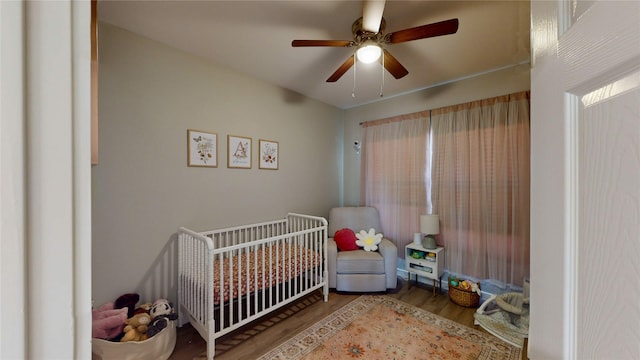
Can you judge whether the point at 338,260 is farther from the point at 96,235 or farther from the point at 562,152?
the point at 562,152

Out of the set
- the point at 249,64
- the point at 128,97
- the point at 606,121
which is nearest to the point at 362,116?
the point at 249,64

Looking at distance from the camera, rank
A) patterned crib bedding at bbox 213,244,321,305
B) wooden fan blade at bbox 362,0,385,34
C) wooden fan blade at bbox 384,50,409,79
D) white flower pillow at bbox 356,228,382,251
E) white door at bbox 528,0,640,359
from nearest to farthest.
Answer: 1. white door at bbox 528,0,640,359
2. wooden fan blade at bbox 362,0,385,34
3. wooden fan blade at bbox 384,50,409,79
4. patterned crib bedding at bbox 213,244,321,305
5. white flower pillow at bbox 356,228,382,251

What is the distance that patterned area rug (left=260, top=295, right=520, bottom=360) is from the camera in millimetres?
1814

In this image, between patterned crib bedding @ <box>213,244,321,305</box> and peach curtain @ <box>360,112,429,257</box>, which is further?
peach curtain @ <box>360,112,429,257</box>

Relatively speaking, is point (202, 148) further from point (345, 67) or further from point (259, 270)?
point (345, 67)

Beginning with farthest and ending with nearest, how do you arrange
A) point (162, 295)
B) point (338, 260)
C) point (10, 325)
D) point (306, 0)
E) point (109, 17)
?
point (338, 260)
point (162, 295)
point (109, 17)
point (306, 0)
point (10, 325)

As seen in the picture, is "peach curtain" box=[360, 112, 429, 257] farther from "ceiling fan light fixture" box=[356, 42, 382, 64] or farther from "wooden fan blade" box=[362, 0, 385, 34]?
"wooden fan blade" box=[362, 0, 385, 34]

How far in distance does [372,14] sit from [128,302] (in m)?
2.59

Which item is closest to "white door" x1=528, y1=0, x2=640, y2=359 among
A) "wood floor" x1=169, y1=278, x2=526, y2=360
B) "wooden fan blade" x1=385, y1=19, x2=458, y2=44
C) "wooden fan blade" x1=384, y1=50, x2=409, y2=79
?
"wooden fan blade" x1=385, y1=19, x2=458, y2=44

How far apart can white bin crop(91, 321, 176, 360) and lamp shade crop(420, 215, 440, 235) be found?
2.51m

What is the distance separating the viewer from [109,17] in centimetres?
175

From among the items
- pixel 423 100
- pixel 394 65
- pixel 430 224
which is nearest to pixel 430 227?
pixel 430 224

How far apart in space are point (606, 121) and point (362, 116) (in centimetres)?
343

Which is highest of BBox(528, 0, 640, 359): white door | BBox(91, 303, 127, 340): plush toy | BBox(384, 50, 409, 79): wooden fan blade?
BBox(384, 50, 409, 79): wooden fan blade
